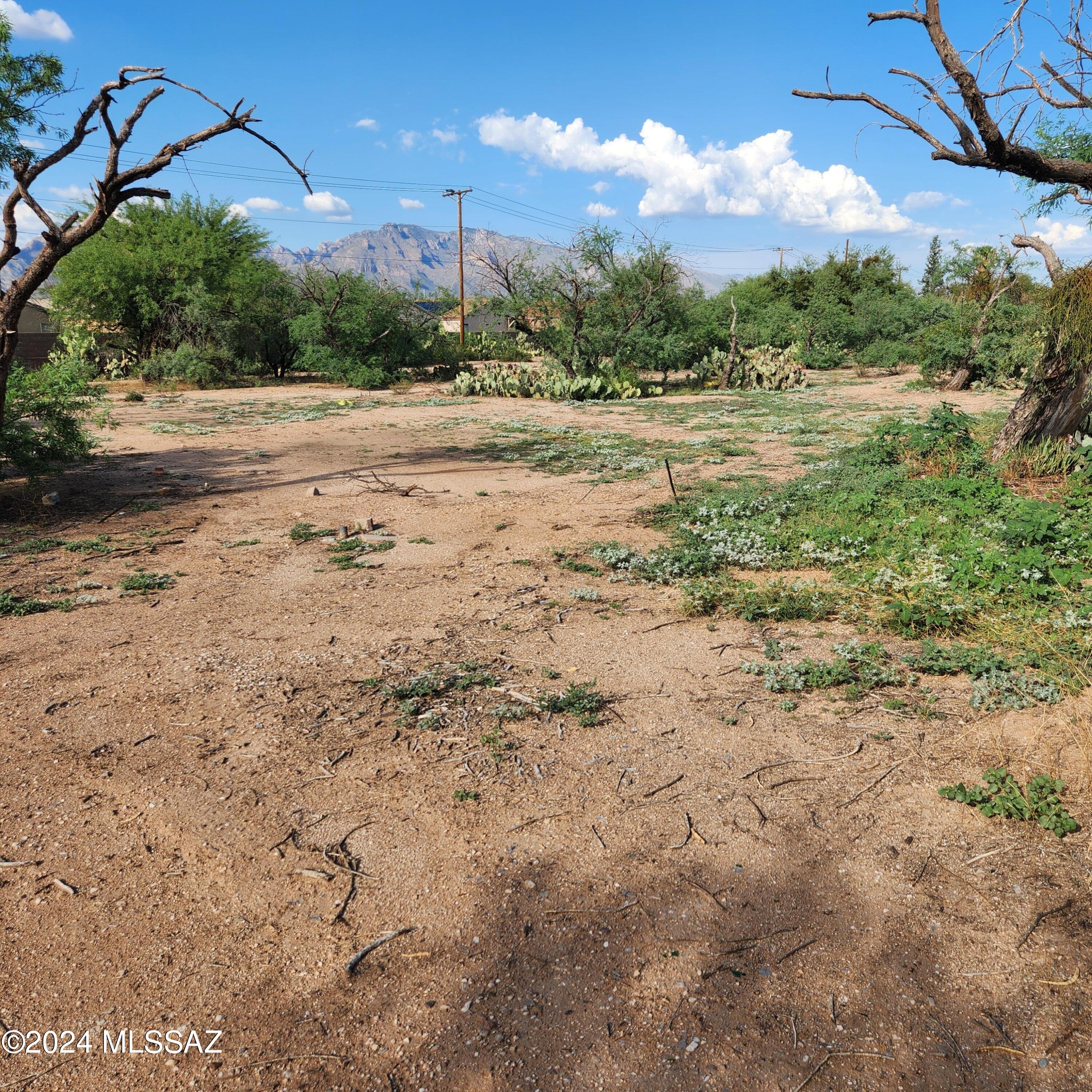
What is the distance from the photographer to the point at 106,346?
85.1 ft

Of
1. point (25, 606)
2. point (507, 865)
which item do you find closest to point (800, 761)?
point (507, 865)

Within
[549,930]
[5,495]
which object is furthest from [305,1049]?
[5,495]

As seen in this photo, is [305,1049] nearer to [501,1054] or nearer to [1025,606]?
[501,1054]

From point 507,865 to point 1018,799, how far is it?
2.21 metres

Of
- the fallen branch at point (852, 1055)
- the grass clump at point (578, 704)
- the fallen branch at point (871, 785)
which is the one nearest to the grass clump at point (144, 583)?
the grass clump at point (578, 704)

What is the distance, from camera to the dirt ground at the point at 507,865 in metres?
2.27

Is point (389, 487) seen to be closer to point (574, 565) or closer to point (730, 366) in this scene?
point (574, 565)

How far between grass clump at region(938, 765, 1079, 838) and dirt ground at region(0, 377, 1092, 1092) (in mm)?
54

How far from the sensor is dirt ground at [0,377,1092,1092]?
2266mm

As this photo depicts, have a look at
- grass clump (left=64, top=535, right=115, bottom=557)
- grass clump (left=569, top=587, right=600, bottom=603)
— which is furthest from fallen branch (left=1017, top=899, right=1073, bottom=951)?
grass clump (left=64, top=535, right=115, bottom=557)

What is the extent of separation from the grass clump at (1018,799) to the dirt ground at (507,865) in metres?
0.05

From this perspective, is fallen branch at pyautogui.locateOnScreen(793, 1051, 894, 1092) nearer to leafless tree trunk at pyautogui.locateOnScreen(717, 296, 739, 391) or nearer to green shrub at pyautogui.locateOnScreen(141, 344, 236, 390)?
leafless tree trunk at pyautogui.locateOnScreen(717, 296, 739, 391)

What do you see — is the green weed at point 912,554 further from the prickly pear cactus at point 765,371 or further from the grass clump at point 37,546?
the prickly pear cactus at point 765,371

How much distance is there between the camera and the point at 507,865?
119 inches
